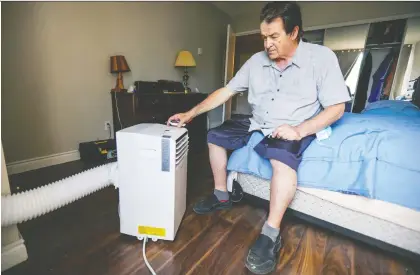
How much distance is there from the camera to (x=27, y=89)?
68.1 inches

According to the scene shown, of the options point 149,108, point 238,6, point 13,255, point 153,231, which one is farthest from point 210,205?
point 238,6

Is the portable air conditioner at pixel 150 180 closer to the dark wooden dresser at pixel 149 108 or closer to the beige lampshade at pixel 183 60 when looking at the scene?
the dark wooden dresser at pixel 149 108

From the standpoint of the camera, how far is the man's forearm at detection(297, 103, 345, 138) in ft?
3.26

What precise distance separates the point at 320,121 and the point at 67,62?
6.94 ft

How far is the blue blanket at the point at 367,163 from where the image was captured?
879mm

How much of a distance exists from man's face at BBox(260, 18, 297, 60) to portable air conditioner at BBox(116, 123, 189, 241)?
0.62m

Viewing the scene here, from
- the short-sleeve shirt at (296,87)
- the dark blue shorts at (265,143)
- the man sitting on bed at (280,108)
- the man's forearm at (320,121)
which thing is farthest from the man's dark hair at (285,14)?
the dark blue shorts at (265,143)

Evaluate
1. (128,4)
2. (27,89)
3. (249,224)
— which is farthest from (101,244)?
(128,4)

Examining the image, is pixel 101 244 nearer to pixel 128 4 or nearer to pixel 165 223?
pixel 165 223

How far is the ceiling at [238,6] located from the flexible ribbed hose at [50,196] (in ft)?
11.3

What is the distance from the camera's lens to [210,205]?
1.25 m

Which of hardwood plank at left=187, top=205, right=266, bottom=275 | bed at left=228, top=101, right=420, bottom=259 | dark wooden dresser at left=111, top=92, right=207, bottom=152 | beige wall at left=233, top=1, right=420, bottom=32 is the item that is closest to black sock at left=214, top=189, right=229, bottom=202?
hardwood plank at left=187, top=205, right=266, bottom=275

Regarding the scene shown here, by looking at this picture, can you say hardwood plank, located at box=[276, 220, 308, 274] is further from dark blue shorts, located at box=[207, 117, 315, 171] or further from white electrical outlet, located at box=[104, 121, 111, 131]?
white electrical outlet, located at box=[104, 121, 111, 131]

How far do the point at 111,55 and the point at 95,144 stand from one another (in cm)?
95
